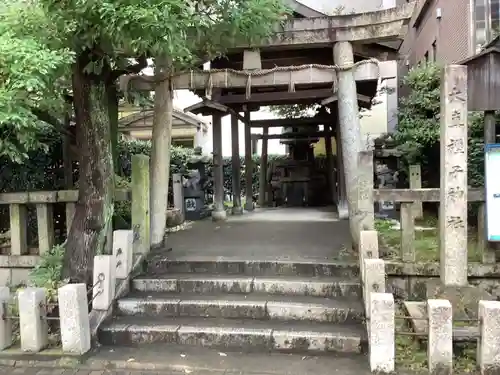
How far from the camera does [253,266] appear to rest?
6496mm

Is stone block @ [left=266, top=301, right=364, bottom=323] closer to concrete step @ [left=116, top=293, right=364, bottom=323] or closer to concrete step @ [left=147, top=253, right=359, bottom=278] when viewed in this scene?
concrete step @ [left=116, top=293, right=364, bottom=323]

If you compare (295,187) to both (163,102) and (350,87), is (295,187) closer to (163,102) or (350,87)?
(350,87)

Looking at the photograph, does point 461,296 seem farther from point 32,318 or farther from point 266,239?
point 32,318

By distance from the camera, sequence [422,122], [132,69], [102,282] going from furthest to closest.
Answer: [422,122] < [132,69] < [102,282]

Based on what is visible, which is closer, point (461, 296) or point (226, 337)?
point (226, 337)

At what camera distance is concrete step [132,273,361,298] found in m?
5.89

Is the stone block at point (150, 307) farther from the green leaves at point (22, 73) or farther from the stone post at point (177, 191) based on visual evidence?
the stone post at point (177, 191)

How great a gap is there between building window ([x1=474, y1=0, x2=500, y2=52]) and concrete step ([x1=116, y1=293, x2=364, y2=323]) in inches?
344

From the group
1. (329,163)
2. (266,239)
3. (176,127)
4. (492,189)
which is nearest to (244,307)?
(266,239)

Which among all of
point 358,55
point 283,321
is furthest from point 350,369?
point 358,55

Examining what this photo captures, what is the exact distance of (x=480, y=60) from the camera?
5.75 metres

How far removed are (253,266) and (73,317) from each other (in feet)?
8.14

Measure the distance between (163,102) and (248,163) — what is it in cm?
737

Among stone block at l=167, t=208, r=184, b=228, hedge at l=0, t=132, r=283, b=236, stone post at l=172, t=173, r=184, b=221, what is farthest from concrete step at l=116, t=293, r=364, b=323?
stone post at l=172, t=173, r=184, b=221
